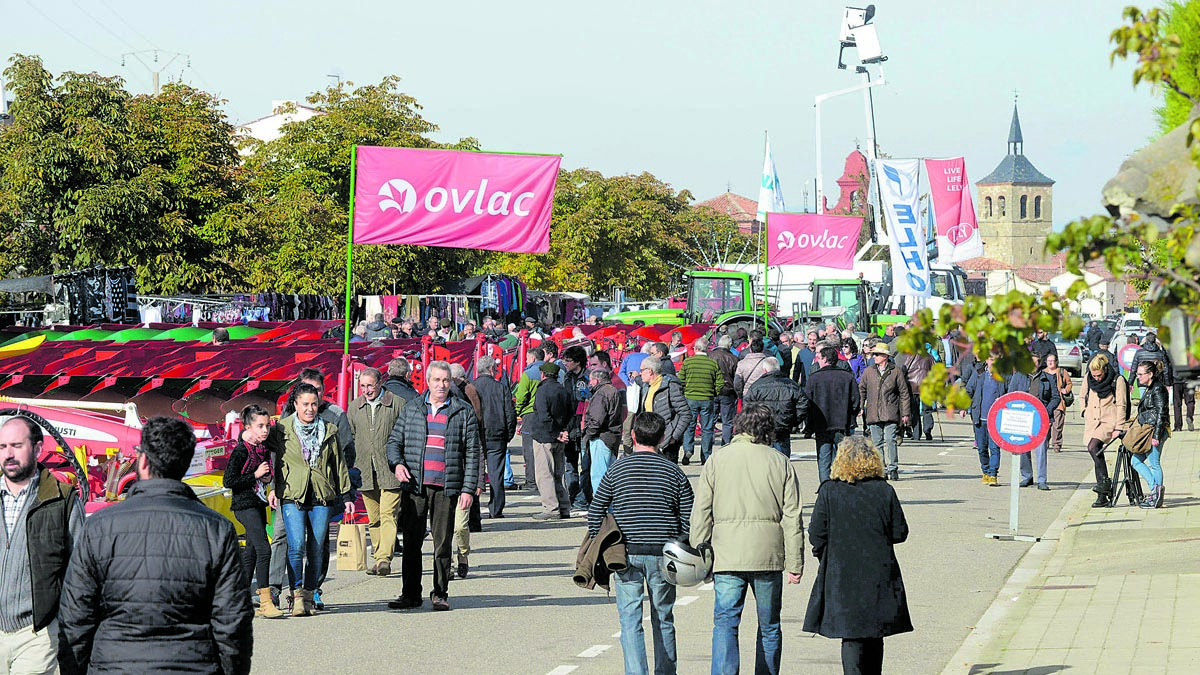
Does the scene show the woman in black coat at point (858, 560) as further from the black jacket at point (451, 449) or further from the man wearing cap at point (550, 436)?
the man wearing cap at point (550, 436)

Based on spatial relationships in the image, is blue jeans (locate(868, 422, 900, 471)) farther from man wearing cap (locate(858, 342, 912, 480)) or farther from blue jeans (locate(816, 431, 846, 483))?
blue jeans (locate(816, 431, 846, 483))

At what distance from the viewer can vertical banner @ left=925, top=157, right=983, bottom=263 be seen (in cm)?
3516

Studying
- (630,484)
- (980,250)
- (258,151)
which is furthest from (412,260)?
(630,484)

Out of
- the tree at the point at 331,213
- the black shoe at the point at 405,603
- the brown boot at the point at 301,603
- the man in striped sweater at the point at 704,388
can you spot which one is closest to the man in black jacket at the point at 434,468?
the black shoe at the point at 405,603

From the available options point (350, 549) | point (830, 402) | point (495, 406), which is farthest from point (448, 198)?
point (830, 402)

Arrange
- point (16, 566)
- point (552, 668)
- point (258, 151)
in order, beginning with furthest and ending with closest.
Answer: point (258, 151), point (552, 668), point (16, 566)

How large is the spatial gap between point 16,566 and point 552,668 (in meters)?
3.86

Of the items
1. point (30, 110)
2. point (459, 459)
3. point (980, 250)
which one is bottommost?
point (459, 459)

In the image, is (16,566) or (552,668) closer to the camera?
(16,566)

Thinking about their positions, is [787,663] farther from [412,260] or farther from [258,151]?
[258,151]

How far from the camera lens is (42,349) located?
65.7 feet

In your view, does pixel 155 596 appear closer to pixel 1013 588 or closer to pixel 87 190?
pixel 1013 588

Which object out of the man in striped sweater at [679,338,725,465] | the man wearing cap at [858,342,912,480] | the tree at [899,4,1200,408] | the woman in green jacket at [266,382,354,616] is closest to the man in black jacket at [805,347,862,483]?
the man wearing cap at [858,342,912,480]

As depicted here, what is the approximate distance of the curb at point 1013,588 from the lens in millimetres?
9485
